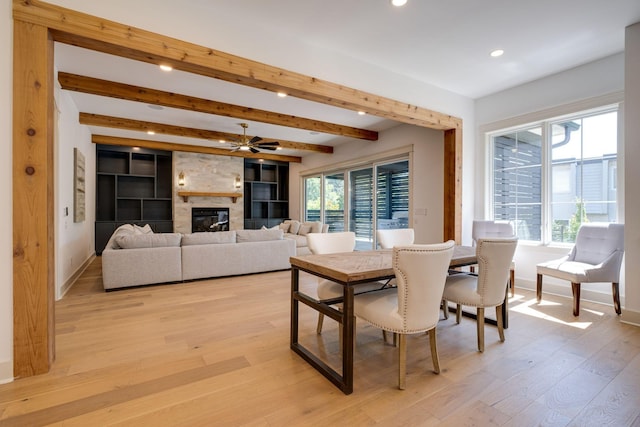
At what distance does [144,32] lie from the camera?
2.36 m

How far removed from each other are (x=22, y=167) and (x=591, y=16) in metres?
4.63

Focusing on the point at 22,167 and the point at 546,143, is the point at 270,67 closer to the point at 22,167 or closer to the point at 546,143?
the point at 22,167

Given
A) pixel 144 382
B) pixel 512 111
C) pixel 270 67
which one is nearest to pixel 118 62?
pixel 270 67

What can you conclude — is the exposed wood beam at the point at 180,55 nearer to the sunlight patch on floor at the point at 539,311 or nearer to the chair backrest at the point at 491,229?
the chair backrest at the point at 491,229

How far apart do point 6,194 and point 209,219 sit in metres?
6.89

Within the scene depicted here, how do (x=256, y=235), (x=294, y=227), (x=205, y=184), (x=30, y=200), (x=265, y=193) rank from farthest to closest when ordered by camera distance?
1. (x=265, y=193)
2. (x=205, y=184)
3. (x=294, y=227)
4. (x=256, y=235)
5. (x=30, y=200)

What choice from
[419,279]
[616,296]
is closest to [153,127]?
[419,279]

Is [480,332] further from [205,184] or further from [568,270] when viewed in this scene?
[205,184]

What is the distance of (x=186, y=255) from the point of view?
449 centimetres

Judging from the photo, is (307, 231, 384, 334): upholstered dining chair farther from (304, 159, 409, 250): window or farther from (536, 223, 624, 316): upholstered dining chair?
(304, 159, 409, 250): window

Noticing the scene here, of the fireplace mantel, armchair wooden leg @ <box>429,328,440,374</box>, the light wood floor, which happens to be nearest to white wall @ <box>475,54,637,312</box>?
the light wood floor

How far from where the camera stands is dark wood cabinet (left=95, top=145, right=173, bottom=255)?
299 inches

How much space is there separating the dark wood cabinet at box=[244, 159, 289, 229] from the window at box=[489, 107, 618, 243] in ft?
22.0

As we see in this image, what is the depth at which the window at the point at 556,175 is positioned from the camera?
363cm
